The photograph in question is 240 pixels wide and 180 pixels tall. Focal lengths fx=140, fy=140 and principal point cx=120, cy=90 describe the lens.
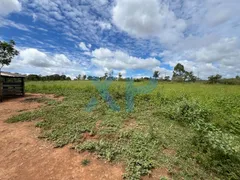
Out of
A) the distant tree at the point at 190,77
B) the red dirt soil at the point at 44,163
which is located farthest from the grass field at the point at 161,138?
the distant tree at the point at 190,77

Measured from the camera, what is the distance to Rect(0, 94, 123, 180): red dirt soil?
236 cm

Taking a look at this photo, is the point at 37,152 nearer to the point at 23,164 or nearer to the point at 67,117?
the point at 23,164

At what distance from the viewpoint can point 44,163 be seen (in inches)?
105

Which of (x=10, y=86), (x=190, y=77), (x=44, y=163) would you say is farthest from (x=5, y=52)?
(x=190, y=77)

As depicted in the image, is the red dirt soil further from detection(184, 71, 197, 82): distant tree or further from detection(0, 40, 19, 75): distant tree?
detection(184, 71, 197, 82): distant tree

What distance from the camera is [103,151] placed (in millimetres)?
2971

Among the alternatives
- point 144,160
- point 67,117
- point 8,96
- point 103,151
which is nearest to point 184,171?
point 144,160

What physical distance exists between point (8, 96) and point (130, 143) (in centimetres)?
1031

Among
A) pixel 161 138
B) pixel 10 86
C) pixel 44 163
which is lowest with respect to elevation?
pixel 44 163

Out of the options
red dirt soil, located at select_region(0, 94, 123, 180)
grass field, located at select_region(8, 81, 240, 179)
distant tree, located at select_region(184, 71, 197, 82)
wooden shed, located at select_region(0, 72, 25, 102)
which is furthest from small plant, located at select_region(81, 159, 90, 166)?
distant tree, located at select_region(184, 71, 197, 82)

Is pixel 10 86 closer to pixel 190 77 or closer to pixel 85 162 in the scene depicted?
pixel 85 162

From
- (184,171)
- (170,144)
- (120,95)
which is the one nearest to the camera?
(184,171)

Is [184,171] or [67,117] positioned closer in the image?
[184,171]

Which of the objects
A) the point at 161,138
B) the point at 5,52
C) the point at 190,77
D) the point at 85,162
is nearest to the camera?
the point at 85,162
